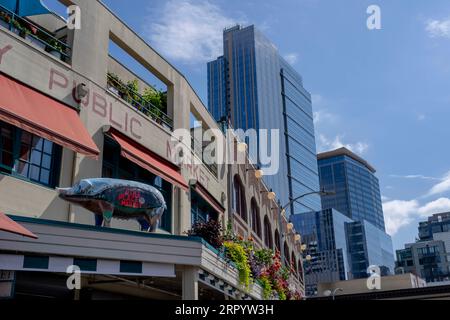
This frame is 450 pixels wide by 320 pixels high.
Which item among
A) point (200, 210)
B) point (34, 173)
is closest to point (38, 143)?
point (34, 173)

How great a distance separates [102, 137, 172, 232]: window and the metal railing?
6.46 feet

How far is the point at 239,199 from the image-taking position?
3158 centimetres

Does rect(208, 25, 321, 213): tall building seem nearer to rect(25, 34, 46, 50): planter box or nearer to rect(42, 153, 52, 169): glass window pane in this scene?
rect(25, 34, 46, 50): planter box

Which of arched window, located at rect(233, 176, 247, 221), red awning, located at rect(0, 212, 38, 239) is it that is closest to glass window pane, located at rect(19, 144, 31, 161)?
red awning, located at rect(0, 212, 38, 239)

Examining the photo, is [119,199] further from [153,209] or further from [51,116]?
[51,116]

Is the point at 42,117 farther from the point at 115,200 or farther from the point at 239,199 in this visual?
the point at 239,199

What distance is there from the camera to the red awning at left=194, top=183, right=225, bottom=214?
22312mm

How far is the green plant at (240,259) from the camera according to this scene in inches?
696

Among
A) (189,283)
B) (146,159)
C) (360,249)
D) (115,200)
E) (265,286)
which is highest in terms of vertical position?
(360,249)

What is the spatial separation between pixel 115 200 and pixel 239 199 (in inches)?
746

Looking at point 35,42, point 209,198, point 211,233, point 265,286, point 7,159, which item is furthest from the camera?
point 209,198

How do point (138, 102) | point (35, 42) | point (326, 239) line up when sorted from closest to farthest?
point (35, 42), point (138, 102), point (326, 239)
